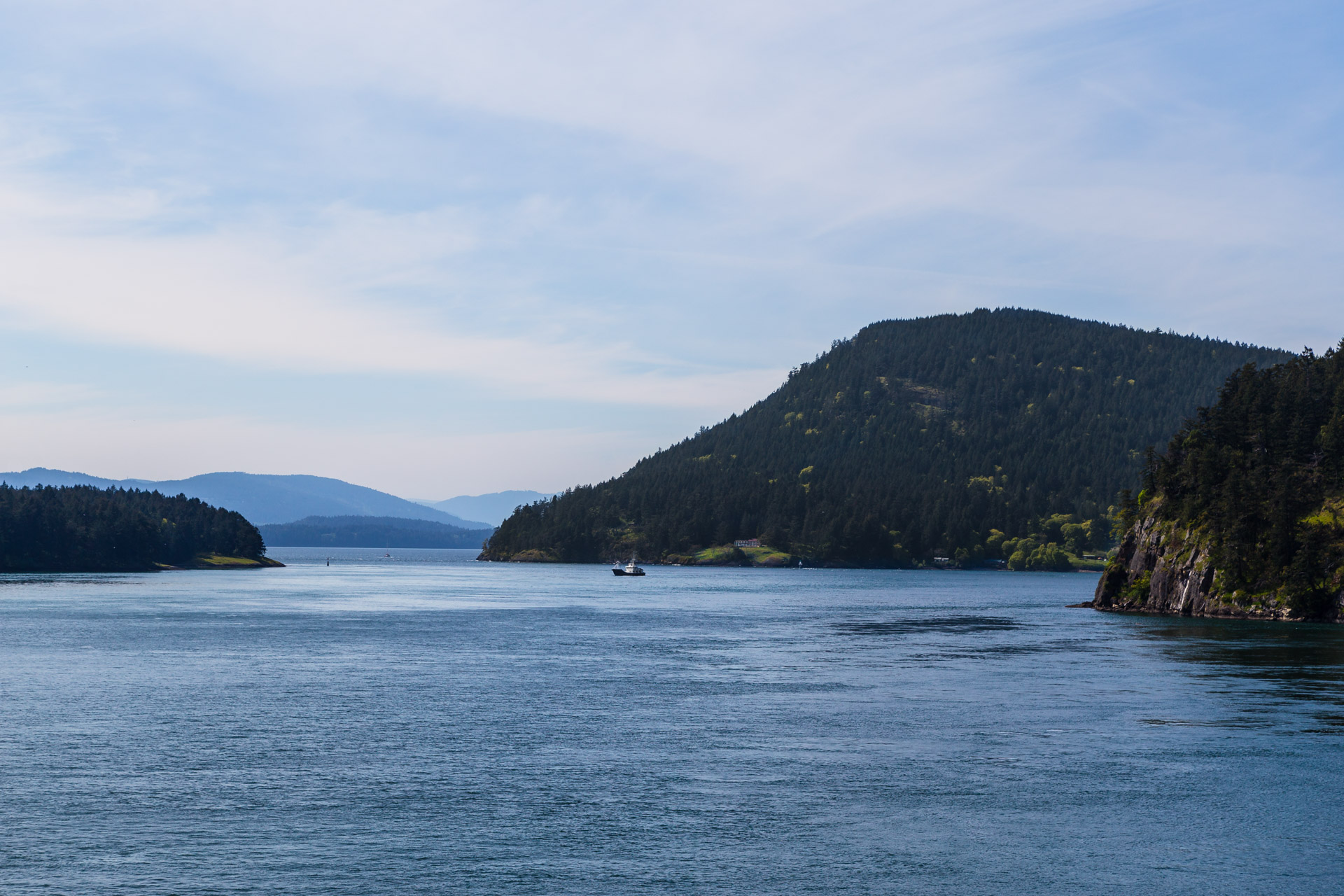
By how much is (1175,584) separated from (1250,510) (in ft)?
56.6

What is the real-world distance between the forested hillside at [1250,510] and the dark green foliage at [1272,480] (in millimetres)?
152

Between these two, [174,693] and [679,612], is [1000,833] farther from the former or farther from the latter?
[679,612]

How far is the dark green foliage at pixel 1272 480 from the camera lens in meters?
124

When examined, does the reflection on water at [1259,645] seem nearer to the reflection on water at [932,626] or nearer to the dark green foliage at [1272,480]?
the dark green foliage at [1272,480]

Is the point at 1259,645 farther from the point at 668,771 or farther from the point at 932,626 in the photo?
the point at 668,771

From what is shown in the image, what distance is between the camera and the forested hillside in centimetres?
12481

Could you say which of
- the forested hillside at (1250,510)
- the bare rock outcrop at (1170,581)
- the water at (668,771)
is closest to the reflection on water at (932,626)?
the water at (668,771)

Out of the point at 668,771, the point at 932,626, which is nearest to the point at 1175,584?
the point at 932,626

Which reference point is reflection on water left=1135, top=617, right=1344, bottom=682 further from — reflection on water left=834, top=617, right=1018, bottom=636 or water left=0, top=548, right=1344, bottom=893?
reflection on water left=834, top=617, right=1018, bottom=636

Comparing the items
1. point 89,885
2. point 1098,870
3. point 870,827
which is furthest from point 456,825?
point 1098,870

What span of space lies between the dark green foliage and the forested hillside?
6.0 inches

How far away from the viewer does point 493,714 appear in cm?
5712

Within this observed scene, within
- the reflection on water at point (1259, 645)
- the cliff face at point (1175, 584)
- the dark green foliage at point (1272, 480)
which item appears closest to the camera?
the reflection on water at point (1259, 645)

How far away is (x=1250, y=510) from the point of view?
12975 cm
